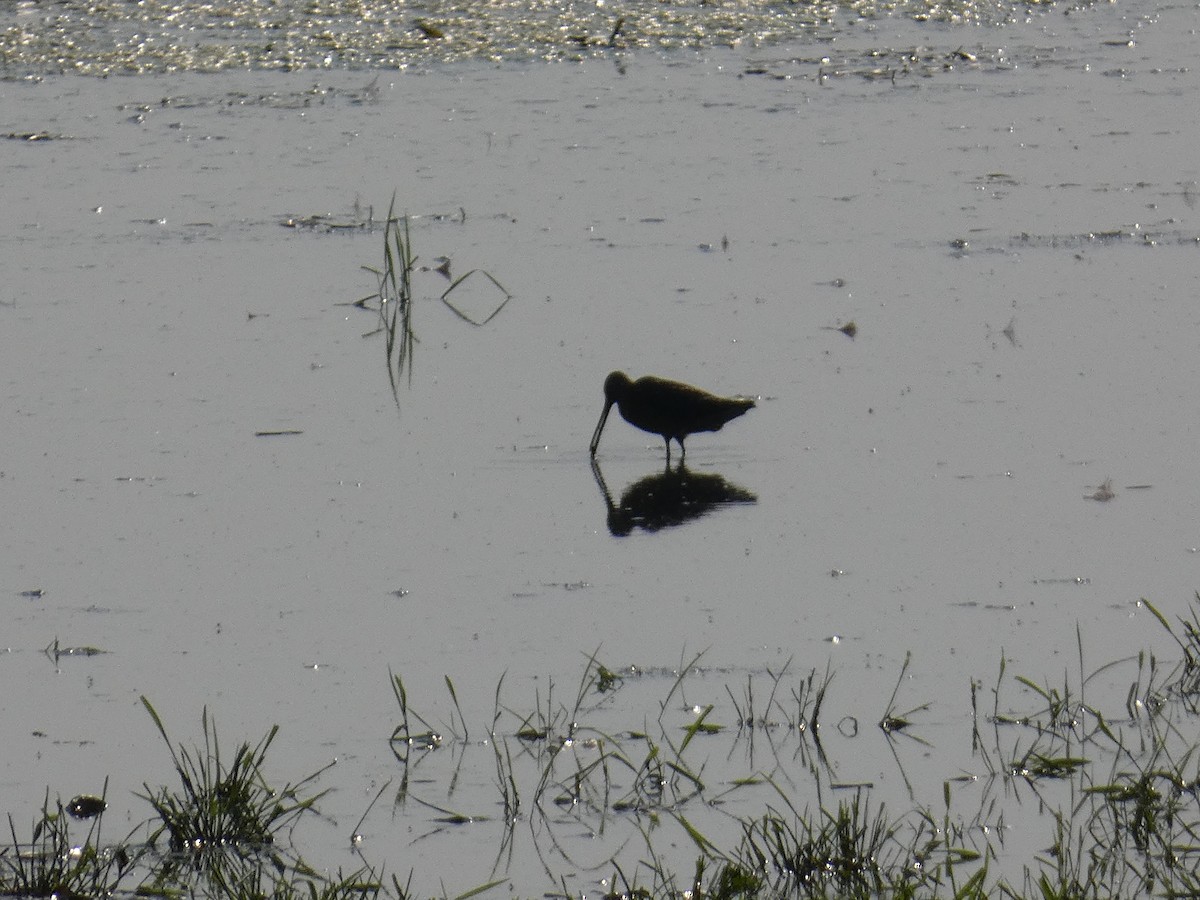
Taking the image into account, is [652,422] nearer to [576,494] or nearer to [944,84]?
[576,494]

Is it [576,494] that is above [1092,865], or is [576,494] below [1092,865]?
below

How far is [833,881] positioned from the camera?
145 inches

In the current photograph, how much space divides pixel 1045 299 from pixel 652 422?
2400 millimetres

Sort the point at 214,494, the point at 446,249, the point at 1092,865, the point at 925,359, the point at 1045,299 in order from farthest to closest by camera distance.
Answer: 1. the point at 446,249
2. the point at 1045,299
3. the point at 925,359
4. the point at 214,494
5. the point at 1092,865

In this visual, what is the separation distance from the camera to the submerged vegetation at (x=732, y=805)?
3684mm

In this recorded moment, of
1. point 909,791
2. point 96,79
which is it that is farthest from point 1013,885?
point 96,79

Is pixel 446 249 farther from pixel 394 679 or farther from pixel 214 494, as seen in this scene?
pixel 394 679

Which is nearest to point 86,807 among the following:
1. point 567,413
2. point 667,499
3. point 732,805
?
point 732,805

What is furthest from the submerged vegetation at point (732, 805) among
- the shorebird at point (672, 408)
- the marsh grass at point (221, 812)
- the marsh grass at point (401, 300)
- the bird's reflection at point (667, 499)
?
the marsh grass at point (401, 300)

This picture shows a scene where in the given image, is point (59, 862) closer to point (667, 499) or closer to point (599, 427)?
point (667, 499)

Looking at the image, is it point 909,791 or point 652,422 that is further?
point 652,422

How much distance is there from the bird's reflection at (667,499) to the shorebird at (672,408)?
161mm

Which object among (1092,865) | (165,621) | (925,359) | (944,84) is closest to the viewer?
(1092,865)

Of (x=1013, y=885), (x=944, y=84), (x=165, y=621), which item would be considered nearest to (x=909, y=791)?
(x=1013, y=885)
